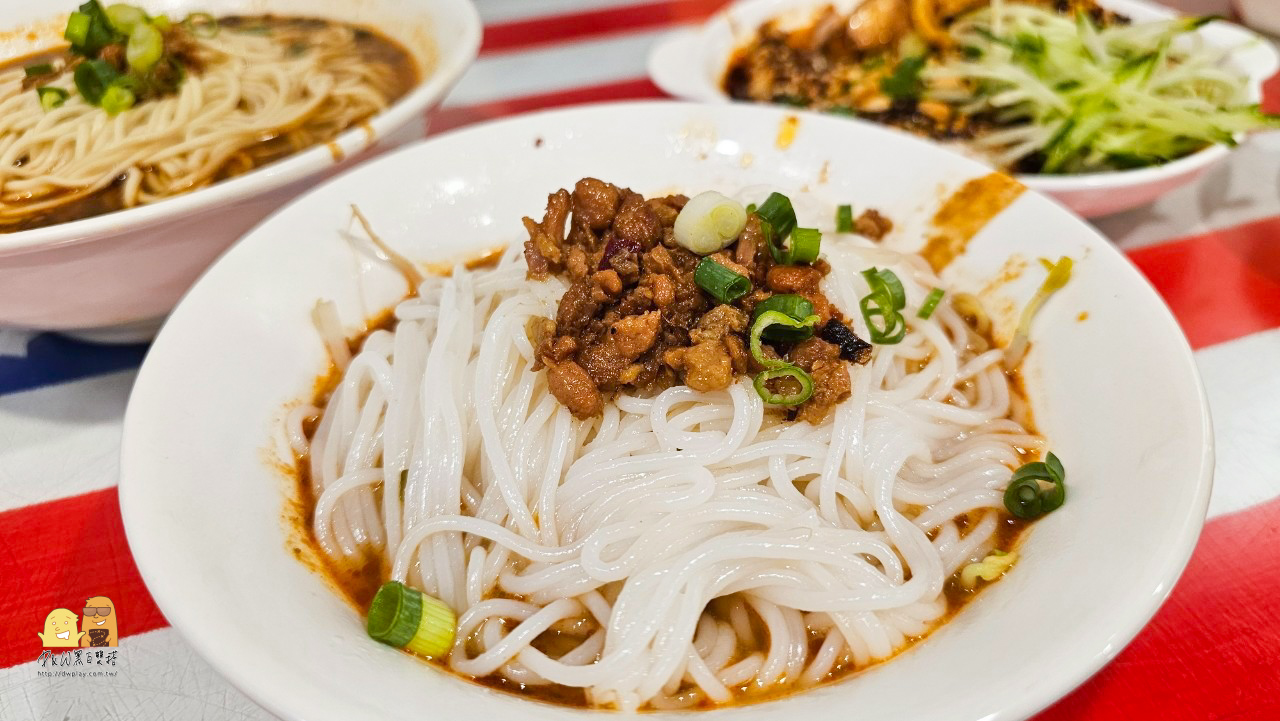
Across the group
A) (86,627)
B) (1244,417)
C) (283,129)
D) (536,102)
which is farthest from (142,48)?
(1244,417)

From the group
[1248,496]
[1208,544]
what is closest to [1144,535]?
[1208,544]

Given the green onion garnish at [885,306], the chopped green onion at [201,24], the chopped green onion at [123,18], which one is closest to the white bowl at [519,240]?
the green onion garnish at [885,306]

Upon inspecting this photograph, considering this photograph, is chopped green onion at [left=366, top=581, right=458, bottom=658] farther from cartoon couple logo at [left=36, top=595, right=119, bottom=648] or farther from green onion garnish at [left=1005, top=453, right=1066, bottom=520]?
green onion garnish at [left=1005, top=453, right=1066, bottom=520]

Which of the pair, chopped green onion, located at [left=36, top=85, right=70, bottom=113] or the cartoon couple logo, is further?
chopped green onion, located at [left=36, top=85, right=70, bottom=113]

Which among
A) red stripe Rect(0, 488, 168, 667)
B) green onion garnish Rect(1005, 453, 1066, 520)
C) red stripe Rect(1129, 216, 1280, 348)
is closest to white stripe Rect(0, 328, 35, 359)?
red stripe Rect(0, 488, 168, 667)

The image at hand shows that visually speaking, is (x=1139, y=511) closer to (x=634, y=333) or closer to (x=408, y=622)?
(x=634, y=333)

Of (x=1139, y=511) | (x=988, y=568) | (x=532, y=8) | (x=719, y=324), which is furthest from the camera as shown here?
(x=532, y=8)

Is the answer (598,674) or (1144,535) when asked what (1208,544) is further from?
(598,674)
